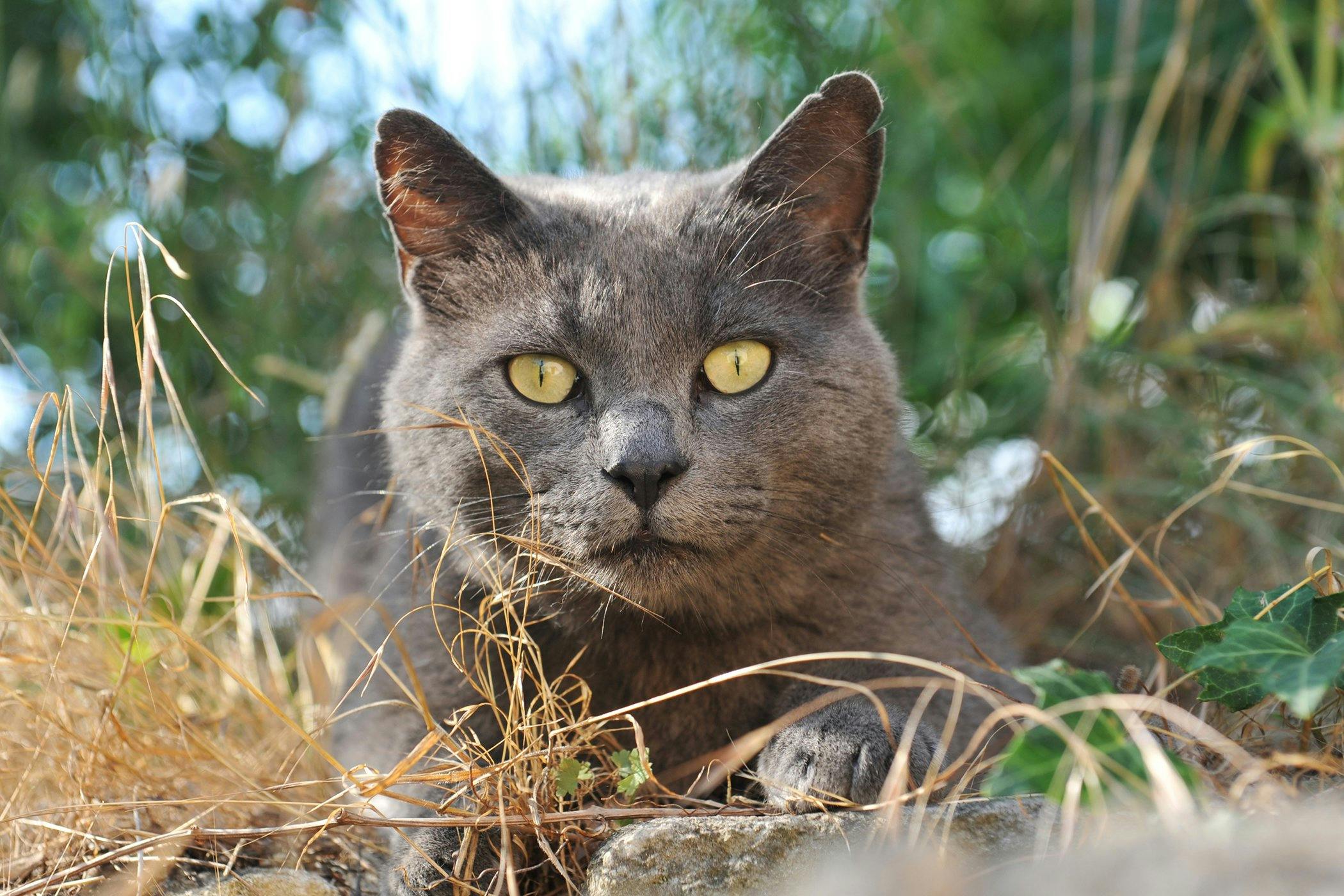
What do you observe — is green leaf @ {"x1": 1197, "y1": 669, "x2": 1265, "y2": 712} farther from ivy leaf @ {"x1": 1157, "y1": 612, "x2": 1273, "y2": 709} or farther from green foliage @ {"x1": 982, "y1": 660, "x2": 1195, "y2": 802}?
green foliage @ {"x1": 982, "y1": 660, "x2": 1195, "y2": 802}

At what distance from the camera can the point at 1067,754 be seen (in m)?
1.06

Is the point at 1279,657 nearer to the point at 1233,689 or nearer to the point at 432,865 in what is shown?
the point at 1233,689

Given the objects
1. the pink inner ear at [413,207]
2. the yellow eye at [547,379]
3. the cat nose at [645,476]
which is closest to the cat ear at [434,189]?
the pink inner ear at [413,207]

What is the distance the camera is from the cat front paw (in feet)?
4.29

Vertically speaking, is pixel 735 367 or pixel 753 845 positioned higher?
pixel 735 367

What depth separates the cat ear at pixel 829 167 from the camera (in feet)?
5.35

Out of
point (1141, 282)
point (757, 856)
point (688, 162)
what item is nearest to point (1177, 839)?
point (757, 856)

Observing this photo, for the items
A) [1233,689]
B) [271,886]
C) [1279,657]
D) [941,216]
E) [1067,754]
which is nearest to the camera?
[1067,754]

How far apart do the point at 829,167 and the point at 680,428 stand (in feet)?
1.79

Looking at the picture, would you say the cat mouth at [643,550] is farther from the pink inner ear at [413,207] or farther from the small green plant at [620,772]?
the pink inner ear at [413,207]

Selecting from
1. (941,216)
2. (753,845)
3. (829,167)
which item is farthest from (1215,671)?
(941,216)

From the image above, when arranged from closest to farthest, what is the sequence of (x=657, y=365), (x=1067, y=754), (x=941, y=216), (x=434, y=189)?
(x=1067, y=754) → (x=657, y=365) → (x=434, y=189) → (x=941, y=216)

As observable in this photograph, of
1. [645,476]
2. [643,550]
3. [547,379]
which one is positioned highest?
[547,379]

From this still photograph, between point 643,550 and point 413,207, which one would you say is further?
point 413,207
